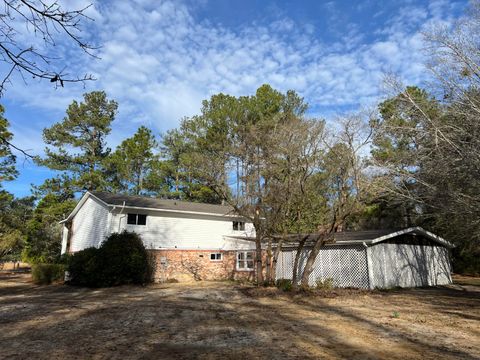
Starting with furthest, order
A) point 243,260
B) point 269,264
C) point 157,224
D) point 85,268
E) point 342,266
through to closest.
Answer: point 243,260
point 157,224
point 85,268
point 269,264
point 342,266

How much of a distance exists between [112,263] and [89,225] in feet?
21.1

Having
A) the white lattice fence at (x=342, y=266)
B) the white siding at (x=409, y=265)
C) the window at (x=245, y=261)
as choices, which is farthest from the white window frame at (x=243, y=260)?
the white siding at (x=409, y=265)

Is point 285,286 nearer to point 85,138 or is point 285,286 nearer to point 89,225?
point 89,225

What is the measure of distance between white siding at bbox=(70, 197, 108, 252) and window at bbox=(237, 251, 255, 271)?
897 centimetres

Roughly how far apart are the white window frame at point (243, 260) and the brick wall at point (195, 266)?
0.20 meters

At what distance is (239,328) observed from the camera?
8391 millimetres

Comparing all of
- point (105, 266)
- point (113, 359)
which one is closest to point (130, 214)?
point (105, 266)

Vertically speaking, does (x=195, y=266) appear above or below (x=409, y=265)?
below

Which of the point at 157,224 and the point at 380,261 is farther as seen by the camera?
the point at 157,224

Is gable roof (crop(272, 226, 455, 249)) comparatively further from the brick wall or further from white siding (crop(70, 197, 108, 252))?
white siding (crop(70, 197, 108, 252))

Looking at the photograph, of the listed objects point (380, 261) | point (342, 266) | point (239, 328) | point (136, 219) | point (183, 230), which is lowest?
point (239, 328)

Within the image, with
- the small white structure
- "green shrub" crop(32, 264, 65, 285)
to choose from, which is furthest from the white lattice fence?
"green shrub" crop(32, 264, 65, 285)

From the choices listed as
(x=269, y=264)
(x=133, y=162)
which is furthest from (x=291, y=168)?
(x=133, y=162)

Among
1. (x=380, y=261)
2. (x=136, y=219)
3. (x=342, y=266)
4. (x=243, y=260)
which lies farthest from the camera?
(x=243, y=260)
